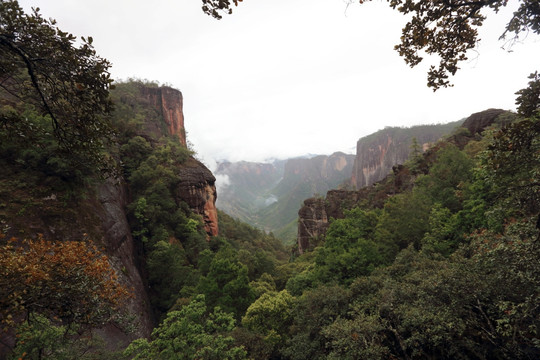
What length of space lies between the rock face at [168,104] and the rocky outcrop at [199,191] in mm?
23198

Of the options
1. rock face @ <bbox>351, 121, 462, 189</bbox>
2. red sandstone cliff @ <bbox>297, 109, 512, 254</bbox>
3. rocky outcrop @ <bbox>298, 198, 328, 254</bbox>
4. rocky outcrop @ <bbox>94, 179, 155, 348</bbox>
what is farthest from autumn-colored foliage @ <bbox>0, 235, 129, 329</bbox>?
rock face @ <bbox>351, 121, 462, 189</bbox>

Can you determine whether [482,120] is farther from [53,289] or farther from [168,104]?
[168,104]

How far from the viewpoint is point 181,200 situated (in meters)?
34.2

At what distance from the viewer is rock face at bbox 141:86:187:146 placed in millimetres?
56719

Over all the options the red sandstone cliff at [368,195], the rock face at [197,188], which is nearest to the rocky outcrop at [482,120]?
the red sandstone cliff at [368,195]

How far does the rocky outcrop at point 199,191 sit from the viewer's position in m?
34.7

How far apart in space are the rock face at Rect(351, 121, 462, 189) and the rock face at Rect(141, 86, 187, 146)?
92085mm

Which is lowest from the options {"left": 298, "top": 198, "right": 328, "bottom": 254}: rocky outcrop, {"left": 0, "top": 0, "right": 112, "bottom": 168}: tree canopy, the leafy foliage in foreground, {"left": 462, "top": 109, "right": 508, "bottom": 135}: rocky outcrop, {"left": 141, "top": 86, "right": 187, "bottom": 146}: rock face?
{"left": 298, "top": 198, "right": 328, "bottom": 254}: rocky outcrop

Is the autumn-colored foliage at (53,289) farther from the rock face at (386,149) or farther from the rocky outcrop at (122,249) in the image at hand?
the rock face at (386,149)

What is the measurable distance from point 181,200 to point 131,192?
6561 millimetres

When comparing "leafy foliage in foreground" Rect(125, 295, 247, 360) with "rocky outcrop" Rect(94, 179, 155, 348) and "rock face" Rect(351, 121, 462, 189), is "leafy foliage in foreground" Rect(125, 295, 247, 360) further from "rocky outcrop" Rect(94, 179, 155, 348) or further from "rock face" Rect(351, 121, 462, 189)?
"rock face" Rect(351, 121, 462, 189)

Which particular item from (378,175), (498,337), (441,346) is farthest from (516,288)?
(378,175)

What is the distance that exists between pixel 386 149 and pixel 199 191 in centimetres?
12451

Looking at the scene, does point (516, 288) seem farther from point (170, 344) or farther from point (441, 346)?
point (170, 344)
